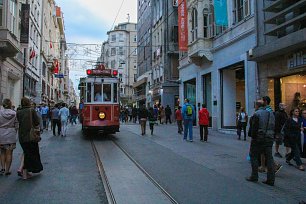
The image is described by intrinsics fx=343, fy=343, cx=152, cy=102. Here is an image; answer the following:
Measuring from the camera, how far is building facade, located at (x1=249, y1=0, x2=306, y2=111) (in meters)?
14.4

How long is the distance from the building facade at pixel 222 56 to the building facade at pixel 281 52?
82 cm

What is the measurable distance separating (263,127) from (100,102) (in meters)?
10.1

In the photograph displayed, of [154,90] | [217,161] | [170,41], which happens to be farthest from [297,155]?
[154,90]

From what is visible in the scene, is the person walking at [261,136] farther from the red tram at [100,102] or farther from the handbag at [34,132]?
the red tram at [100,102]

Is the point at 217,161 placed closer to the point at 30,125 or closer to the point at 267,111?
the point at 267,111

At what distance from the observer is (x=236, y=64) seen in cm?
2044

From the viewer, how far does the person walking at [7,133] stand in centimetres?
802

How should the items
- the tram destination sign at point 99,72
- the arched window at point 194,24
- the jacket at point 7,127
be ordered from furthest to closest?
the arched window at point 194,24 → the tram destination sign at point 99,72 → the jacket at point 7,127

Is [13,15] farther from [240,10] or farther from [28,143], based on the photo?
[28,143]

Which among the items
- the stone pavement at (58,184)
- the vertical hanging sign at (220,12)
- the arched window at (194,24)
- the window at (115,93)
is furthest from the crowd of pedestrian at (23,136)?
the arched window at (194,24)

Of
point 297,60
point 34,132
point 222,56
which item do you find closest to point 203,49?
point 222,56

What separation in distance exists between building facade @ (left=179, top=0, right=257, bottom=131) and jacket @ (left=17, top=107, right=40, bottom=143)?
12666 mm

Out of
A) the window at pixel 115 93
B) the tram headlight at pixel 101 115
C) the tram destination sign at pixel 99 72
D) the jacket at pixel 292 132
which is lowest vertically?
the jacket at pixel 292 132

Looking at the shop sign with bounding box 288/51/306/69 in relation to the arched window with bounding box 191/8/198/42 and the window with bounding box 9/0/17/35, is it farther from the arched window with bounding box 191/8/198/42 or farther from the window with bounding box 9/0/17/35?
the window with bounding box 9/0/17/35
